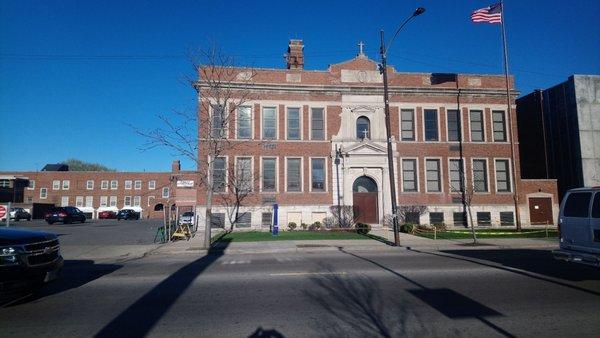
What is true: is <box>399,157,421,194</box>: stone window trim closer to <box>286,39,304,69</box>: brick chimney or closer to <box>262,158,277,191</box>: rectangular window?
<box>262,158,277,191</box>: rectangular window

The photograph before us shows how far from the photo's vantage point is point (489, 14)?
989 inches

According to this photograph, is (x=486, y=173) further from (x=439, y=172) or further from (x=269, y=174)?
(x=269, y=174)

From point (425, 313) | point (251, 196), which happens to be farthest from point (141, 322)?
point (251, 196)

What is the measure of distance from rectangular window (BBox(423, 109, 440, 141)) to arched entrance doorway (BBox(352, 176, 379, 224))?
5.97 metres

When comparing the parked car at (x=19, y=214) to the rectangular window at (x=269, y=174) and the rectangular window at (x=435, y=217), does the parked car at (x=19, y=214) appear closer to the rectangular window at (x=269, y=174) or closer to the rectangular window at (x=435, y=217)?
the rectangular window at (x=269, y=174)

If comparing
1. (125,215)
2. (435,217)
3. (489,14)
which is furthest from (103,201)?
(489,14)

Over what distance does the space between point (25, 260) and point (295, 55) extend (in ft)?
94.6

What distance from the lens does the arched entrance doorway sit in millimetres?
30141

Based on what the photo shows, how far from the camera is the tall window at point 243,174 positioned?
1144 inches

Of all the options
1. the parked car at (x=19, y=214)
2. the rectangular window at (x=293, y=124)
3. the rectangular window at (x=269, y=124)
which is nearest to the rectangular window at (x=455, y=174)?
the rectangular window at (x=293, y=124)

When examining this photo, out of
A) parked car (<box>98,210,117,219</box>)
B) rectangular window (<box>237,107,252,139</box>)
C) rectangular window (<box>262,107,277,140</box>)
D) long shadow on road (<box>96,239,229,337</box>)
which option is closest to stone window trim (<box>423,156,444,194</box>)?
rectangular window (<box>262,107,277,140</box>)

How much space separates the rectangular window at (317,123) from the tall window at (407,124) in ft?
20.4

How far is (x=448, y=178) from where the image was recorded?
30.9m

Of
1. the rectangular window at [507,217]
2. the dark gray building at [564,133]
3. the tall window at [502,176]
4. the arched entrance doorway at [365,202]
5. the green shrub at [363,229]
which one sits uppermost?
the dark gray building at [564,133]
